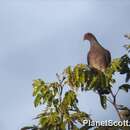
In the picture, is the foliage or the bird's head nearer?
the foliage

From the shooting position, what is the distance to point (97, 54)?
895cm

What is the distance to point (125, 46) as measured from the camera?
6.78 meters

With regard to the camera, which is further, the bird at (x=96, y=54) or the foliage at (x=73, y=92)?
the bird at (x=96, y=54)

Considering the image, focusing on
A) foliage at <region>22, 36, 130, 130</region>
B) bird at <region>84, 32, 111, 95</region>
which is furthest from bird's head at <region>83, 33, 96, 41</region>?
foliage at <region>22, 36, 130, 130</region>

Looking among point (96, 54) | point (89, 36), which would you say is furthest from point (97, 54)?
point (89, 36)

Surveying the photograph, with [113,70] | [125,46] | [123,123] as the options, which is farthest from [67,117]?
[125,46]

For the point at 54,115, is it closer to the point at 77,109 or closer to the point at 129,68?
the point at 77,109

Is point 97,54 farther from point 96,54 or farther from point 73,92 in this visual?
point 73,92

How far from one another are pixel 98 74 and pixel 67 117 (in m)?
0.90

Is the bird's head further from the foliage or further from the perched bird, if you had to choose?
the foliage

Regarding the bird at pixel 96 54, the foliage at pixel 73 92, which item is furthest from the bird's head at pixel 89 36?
the foliage at pixel 73 92

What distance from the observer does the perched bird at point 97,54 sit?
8602mm

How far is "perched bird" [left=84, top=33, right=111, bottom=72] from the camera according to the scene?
28.2ft

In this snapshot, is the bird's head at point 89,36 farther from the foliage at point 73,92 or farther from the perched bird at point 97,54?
the foliage at point 73,92
